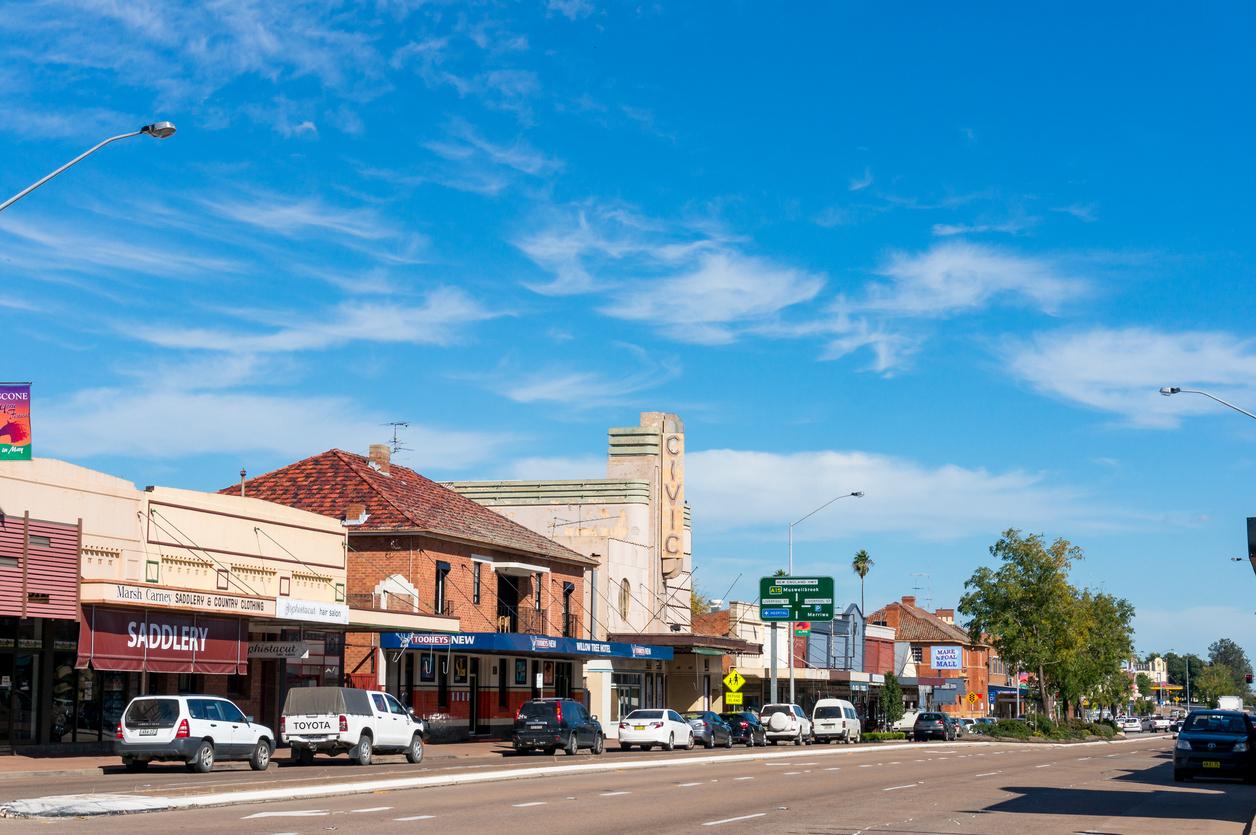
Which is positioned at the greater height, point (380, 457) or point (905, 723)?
point (380, 457)

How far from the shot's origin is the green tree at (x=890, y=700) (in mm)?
92312

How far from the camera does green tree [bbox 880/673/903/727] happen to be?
303 ft

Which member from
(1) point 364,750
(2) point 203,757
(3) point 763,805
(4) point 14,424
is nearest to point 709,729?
(1) point 364,750

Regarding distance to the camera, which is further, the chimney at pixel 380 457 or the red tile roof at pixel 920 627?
the red tile roof at pixel 920 627

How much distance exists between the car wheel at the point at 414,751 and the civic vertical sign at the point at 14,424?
12144 mm

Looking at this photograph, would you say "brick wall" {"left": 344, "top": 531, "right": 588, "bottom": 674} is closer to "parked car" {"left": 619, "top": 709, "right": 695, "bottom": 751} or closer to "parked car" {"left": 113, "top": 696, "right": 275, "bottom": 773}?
"parked car" {"left": 619, "top": 709, "right": 695, "bottom": 751}

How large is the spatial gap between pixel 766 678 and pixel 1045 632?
1469cm

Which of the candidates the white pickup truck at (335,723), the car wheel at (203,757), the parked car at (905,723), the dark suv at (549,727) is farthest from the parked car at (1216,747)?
the parked car at (905,723)

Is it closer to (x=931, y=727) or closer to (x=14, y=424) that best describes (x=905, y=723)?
(x=931, y=727)

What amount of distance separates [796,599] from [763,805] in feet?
152

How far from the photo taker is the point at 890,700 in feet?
304

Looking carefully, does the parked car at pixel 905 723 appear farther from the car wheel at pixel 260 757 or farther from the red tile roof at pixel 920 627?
the car wheel at pixel 260 757

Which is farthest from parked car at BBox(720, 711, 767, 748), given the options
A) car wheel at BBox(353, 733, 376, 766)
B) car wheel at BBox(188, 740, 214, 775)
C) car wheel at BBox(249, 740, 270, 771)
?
car wheel at BBox(188, 740, 214, 775)

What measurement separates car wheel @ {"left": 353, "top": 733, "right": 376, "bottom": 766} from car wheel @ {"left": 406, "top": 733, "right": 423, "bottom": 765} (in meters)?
1.77
